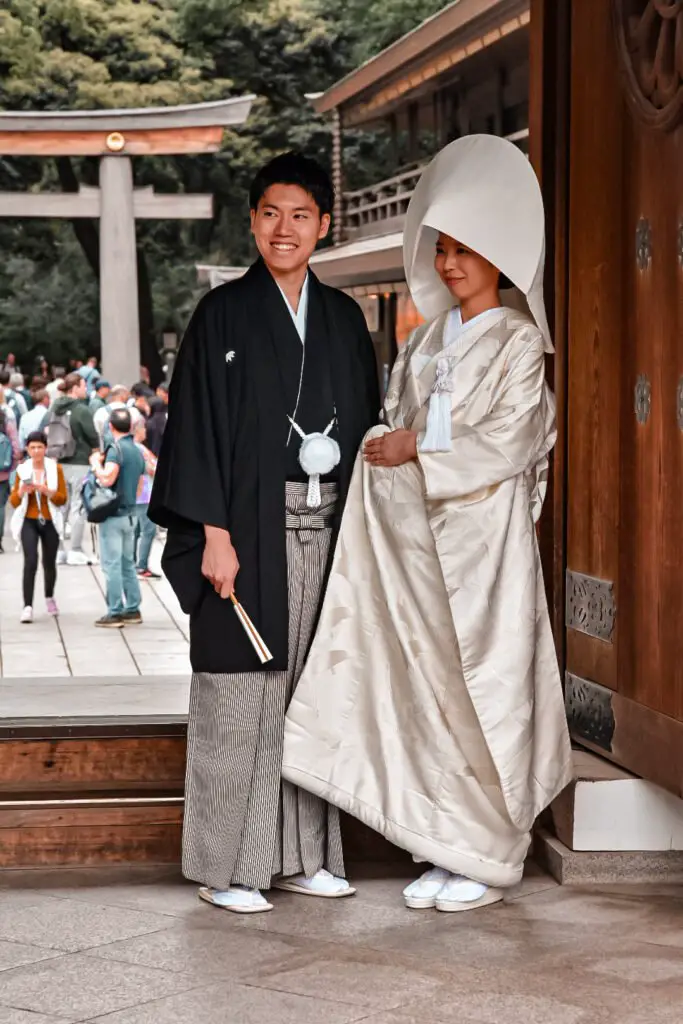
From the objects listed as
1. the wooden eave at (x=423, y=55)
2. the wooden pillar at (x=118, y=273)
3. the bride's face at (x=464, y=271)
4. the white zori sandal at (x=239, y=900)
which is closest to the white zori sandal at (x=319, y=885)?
the white zori sandal at (x=239, y=900)

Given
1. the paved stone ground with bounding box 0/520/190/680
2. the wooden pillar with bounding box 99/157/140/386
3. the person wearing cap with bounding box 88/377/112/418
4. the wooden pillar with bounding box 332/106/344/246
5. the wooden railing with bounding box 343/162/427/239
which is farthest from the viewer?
the wooden pillar with bounding box 99/157/140/386

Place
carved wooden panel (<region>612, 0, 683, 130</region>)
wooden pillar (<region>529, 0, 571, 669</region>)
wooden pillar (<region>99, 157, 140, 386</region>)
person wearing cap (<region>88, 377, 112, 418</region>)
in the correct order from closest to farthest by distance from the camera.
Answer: carved wooden panel (<region>612, 0, 683, 130</region>) → wooden pillar (<region>529, 0, 571, 669</region>) → person wearing cap (<region>88, 377, 112, 418</region>) → wooden pillar (<region>99, 157, 140, 386</region>)

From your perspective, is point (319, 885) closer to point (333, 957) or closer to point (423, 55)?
point (333, 957)

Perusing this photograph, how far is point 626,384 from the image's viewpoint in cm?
332

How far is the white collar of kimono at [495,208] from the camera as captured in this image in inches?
121

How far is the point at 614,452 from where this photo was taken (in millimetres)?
3377

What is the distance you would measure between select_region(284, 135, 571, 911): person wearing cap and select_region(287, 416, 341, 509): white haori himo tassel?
0.08 metres

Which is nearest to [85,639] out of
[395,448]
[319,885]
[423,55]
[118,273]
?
[319,885]

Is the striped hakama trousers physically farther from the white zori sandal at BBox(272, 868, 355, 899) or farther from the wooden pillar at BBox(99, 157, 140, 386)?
the wooden pillar at BBox(99, 157, 140, 386)

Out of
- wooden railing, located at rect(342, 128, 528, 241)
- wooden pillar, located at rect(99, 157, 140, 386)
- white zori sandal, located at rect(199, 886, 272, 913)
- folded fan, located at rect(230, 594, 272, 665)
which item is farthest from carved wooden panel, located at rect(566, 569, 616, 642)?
wooden pillar, located at rect(99, 157, 140, 386)

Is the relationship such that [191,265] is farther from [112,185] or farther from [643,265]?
[643,265]

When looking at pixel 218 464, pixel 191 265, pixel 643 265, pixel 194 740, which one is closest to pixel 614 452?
pixel 643 265

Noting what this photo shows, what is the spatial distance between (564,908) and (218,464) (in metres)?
1.26

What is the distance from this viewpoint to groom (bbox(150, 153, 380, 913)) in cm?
310
